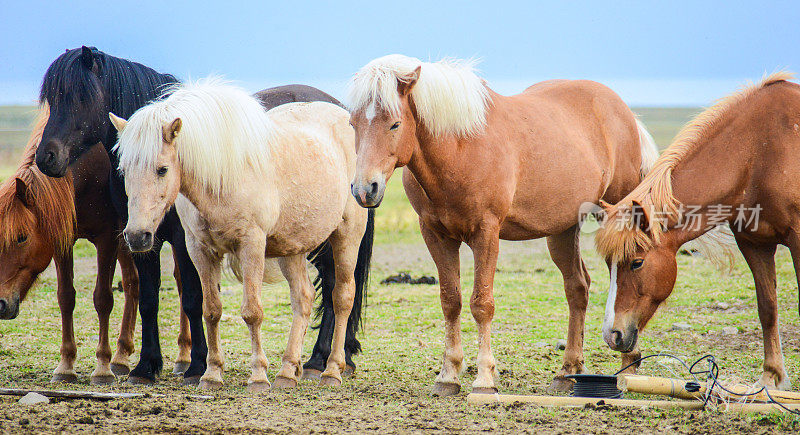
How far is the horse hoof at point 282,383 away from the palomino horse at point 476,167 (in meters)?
1.11

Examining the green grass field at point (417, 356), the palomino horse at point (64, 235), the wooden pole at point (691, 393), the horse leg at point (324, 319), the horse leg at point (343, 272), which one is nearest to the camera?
the green grass field at point (417, 356)

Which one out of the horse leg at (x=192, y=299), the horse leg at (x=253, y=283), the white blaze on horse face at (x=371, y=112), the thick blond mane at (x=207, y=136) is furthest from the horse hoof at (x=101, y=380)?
the white blaze on horse face at (x=371, y=112)

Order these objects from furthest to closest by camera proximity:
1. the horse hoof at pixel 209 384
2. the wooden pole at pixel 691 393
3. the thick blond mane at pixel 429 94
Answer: the horse hoof at pixel 209 384, the thick blond mane at pixel 429 94, the wooden pole at pixel 691 393

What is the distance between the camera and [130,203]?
4879 mm

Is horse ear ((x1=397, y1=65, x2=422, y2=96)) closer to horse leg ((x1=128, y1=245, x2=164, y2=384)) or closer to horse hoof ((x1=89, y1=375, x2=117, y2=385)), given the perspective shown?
horse leg ((x1=128, y1=245, x2=164, y2=384))

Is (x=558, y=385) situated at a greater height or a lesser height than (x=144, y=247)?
lesser

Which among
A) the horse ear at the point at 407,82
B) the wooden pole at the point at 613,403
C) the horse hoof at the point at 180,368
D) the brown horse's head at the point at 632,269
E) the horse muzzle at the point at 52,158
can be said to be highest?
the horse ear at the point at 407,82

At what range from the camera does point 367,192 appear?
4.75m

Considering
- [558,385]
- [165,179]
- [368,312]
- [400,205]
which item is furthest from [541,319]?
[400,205]

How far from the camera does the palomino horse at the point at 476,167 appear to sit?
491cm

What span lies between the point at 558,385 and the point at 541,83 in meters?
2.68

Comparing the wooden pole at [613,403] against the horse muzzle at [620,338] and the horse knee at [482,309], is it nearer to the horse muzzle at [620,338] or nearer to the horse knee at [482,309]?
the horse muzzle at [620,338]

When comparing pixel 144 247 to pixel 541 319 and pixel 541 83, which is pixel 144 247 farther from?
pixel 541 319

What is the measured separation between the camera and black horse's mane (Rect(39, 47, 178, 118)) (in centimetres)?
564
